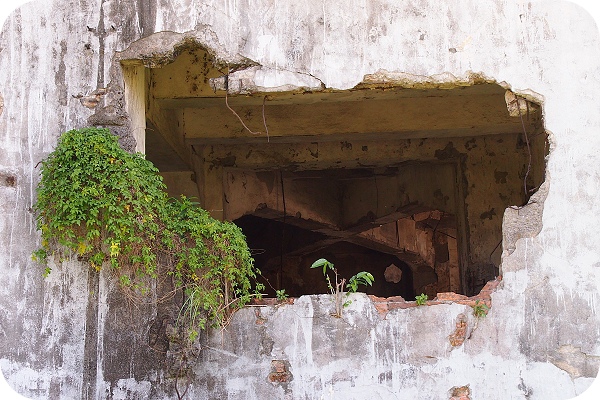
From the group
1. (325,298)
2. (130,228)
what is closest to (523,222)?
(325,298)

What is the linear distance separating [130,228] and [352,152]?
430 centimetres

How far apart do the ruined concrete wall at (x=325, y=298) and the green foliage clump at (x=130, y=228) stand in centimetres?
19

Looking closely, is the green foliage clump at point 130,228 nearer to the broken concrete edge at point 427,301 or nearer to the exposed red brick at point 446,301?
the broken concrete edge at point 427,301

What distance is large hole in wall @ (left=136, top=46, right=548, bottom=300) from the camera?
742cm

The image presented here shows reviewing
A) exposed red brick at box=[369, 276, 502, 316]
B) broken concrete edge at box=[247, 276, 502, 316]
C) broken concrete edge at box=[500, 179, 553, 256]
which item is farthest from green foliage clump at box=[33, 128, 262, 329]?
broken concrete edge at box=[500, 179, 553, 256]

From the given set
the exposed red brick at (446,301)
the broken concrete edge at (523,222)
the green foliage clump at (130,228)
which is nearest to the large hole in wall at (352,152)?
the broken concrete edge at (523,222)

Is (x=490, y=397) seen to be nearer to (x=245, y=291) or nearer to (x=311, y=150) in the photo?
(x=245, y=291)

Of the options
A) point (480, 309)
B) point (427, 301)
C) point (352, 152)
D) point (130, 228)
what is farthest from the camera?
point (352, 152)

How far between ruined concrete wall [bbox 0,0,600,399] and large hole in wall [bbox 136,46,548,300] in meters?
0.32

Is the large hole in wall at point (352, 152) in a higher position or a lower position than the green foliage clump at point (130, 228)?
higher

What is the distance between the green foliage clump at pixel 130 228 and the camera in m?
5.48

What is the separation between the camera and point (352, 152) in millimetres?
9383

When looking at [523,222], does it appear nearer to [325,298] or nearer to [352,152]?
[325,298]

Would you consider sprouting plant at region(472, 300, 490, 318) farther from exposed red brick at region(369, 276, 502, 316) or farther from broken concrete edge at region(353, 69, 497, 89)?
broken concrete edge at region(353, 69, 497, 89)
